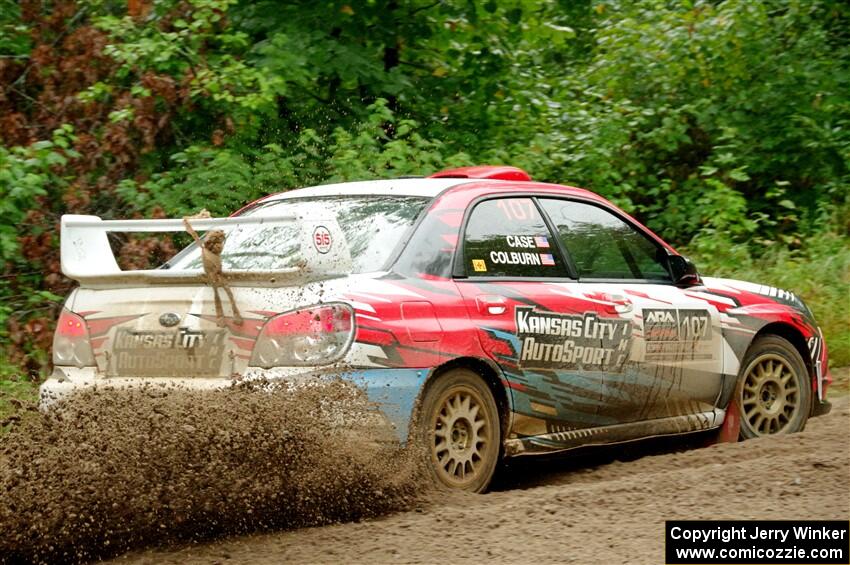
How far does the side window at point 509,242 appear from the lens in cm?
624

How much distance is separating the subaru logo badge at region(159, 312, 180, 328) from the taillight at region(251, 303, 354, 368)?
1.44 ft

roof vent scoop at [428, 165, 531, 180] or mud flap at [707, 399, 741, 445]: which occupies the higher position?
roof vent scoop at [428, 165, 531, 180]

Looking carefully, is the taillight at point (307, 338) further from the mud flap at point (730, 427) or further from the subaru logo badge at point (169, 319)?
the mud flap at point (730, 427)

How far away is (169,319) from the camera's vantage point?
5.57m

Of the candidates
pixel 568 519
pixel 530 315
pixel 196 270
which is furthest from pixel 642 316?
pixel 196 270

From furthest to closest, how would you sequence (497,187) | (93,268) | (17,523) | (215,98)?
(215,98), (497,187), (93,268), (17,523)

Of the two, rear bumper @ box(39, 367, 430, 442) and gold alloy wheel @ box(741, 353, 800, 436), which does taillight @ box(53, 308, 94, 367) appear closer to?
rear bumper @ box(39, 367, 430, 442)

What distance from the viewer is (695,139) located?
1441 cm

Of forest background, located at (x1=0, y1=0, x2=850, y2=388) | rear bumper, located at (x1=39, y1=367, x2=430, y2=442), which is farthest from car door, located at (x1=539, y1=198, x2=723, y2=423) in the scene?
forest background, located at (x1=0, y1=0, x2=850, y2=388)

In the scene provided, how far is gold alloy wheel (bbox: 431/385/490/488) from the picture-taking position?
578 cm

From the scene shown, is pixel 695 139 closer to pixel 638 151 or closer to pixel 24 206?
pixel 638 151

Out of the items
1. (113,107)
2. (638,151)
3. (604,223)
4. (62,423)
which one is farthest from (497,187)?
(638,151)

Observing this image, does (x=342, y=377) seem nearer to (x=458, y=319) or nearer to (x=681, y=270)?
(x=458, y=319)

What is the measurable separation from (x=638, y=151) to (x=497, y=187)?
25.2 ft
